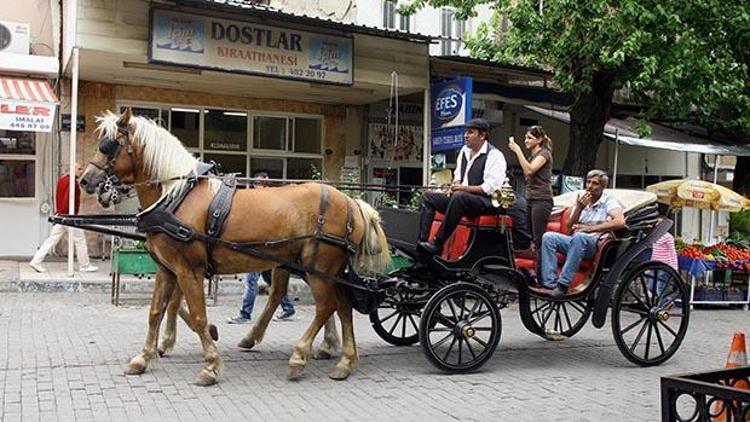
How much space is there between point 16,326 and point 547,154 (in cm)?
623

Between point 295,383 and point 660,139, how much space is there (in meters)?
13.3

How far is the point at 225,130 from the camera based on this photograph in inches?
640

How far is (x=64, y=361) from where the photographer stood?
7113 millimetres

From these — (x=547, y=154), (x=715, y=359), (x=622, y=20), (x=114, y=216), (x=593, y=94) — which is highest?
(x=622, y=20)

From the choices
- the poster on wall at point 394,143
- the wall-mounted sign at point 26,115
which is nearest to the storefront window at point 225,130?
the poster on wall at point 394,143

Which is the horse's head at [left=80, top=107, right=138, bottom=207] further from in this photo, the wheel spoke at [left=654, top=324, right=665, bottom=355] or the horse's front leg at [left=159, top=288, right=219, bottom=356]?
the wheel spoke at [left=654, top=324, right=665, bottom=355]

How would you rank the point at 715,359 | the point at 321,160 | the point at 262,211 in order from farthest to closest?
the point at 321,160
the point at 715,359
the point at 262,211

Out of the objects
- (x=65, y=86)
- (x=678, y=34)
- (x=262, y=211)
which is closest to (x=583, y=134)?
(x=678, y=34)

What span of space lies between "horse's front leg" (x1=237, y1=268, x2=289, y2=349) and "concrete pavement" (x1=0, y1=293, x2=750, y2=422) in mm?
155

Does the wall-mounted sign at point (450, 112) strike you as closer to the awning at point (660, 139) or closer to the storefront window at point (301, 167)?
the awning at point (660, 139)

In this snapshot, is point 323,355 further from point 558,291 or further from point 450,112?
point 450,112

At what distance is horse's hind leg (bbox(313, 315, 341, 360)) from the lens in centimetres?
773

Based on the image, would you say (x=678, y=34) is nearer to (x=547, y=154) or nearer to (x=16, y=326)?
(x=547, y=154)

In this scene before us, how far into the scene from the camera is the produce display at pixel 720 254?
1302cm
